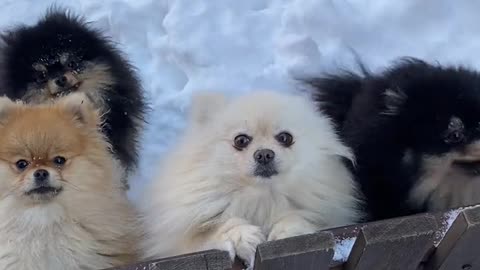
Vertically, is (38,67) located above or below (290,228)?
above

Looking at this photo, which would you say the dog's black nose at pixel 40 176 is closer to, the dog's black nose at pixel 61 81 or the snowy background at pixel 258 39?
the dog's black nose at pixel 61 81

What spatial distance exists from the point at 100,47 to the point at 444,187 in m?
1.14

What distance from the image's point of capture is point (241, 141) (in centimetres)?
204

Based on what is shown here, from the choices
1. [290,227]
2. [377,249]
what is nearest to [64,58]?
[290,227]

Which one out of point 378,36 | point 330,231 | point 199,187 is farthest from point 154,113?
point 330,231

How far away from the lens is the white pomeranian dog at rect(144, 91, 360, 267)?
2.00 m

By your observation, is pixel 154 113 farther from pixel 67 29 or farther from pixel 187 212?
pixel 187 212

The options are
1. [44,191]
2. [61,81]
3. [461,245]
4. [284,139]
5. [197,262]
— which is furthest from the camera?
[61,81]

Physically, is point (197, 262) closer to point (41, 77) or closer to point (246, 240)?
point (246, 240)

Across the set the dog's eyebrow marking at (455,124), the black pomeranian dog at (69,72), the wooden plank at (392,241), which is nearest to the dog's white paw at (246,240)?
the wooden plank at (392,241)

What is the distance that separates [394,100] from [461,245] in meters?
0.45

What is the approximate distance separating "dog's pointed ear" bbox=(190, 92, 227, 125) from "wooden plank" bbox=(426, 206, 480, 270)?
0.63m

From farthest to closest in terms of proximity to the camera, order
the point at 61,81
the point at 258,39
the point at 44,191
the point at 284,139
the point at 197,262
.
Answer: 1. the point at 258,39
2. the point at 61,81
3. the point at 284,139
4. the point at 44,191
5. the point at 197,262

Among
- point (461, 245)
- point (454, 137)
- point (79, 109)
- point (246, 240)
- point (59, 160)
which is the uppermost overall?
point (79, 109)
